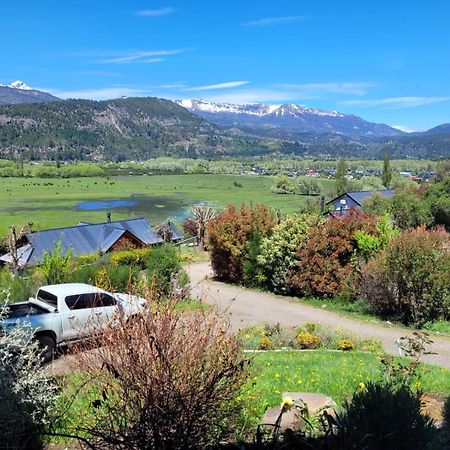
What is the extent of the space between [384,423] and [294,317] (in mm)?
12712

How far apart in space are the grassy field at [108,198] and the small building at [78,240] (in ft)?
56.4

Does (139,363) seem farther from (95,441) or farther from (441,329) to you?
(441,329)

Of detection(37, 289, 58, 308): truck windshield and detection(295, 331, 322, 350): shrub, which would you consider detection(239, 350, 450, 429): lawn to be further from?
detection(37, 289, 58, 308): truck windshield

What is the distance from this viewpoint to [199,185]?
131 meters

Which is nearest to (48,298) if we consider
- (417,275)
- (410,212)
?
(417,275)

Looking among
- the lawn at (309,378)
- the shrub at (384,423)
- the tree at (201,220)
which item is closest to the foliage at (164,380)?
the shrub at (384,423)

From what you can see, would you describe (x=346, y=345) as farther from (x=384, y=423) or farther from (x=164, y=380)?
(x=164, y=380)

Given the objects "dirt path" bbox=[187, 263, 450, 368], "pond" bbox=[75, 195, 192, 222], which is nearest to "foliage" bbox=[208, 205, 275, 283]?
"dirt path" bbox=[187, 263, 450, 368]

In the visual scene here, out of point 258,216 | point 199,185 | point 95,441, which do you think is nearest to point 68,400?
point 95,441

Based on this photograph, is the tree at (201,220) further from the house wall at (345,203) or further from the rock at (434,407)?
the rock at (434,407)

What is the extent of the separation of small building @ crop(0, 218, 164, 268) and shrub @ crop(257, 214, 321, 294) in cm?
1175

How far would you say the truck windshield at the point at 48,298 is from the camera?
1152 centimetres

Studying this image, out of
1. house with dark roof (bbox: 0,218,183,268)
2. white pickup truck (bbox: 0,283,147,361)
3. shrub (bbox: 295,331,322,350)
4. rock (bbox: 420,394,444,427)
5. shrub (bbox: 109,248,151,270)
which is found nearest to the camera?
rock (bbox: 420,394,444,427)

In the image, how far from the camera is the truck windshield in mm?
11523
